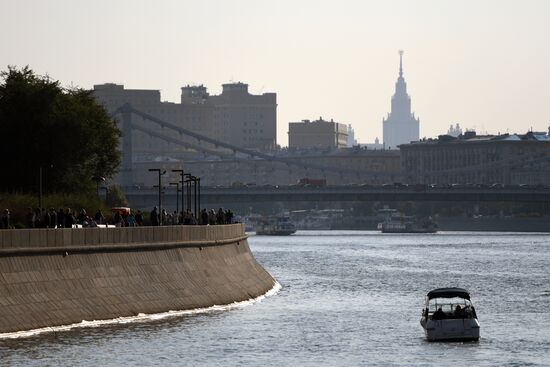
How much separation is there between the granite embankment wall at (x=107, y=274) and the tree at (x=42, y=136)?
21.1 metres

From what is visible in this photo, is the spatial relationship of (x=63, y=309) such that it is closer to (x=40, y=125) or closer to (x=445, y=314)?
(x=445, y=314)

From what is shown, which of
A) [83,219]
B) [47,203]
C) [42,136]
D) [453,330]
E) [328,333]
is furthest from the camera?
[42,136]

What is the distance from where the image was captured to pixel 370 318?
2803 inches

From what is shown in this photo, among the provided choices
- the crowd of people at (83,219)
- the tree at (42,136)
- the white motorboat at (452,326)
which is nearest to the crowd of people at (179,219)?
the crowd of people at (83,219)

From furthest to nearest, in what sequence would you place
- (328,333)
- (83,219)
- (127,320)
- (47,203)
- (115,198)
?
(115,198)
(47,203)
(83,219)
(328,333)
(127,320)

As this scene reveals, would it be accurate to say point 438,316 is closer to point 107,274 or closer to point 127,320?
point 127,320

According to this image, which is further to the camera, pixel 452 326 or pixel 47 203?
pixel 47 203

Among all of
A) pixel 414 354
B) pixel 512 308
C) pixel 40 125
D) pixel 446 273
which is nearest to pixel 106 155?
pixel 40 125

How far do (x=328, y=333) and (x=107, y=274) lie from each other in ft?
24.9

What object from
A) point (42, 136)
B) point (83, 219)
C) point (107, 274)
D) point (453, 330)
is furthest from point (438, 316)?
point (42, 136)

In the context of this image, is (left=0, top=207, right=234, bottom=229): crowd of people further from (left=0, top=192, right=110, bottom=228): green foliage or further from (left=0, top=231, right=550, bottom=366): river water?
(left=0, top=231, right=550, bottom=366): river water

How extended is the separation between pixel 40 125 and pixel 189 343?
43.3m

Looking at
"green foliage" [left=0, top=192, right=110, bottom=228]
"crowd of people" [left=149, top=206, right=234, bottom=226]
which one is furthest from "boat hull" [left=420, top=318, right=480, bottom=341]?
"crowd of people" [left=149, top=206, right=234, bottom=226]

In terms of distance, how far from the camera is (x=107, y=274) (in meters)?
61.7
